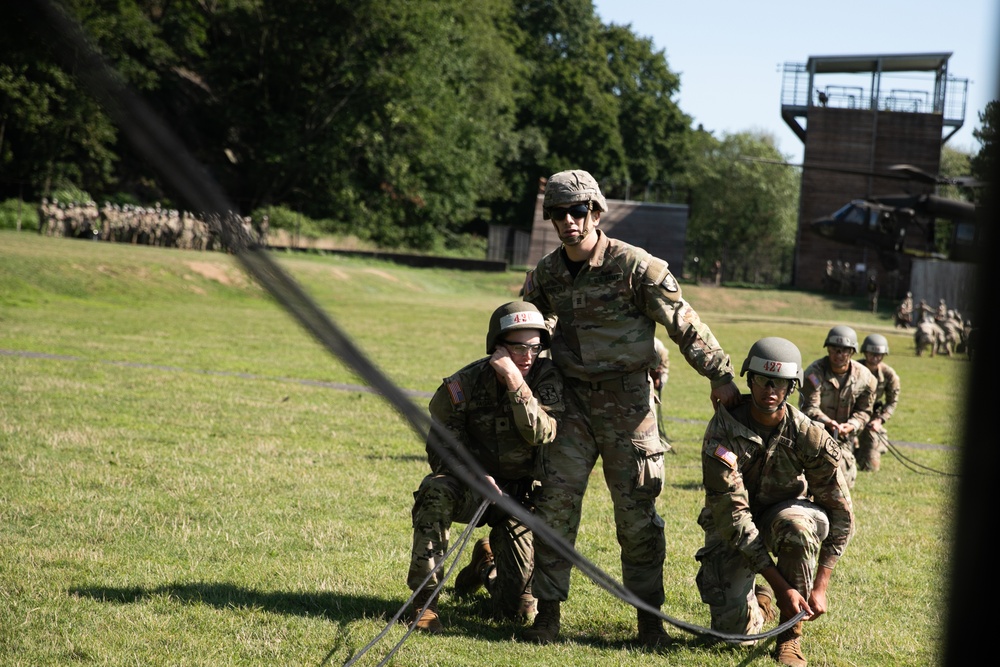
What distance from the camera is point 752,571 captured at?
605 centimetres

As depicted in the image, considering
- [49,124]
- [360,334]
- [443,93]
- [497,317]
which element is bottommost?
[360,334]

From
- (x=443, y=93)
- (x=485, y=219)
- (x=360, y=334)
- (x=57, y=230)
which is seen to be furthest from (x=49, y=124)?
(x=485, y=219)

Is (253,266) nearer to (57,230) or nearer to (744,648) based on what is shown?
(744,648)

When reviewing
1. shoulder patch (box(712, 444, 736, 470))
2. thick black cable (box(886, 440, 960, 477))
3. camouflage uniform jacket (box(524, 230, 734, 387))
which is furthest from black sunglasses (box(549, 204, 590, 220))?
thick black cable (box(886, 440, 960, 477))

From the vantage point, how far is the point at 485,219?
3012 inches

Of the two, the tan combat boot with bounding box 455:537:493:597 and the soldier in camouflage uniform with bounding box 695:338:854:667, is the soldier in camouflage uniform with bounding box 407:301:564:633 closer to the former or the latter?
the tan combat boot with bounding box 455:537:493:597

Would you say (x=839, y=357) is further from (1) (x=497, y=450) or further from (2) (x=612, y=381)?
(1) (x=497, y=450)

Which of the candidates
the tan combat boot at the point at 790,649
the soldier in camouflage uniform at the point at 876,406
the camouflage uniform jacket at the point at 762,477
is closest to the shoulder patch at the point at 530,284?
the camouflage uniform jacket at the point at 762,477

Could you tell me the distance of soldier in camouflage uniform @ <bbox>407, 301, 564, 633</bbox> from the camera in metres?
6.05

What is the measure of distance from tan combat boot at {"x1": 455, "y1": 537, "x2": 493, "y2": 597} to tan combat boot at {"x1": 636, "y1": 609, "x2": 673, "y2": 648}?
1.13m

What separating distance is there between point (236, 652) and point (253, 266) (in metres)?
3.55

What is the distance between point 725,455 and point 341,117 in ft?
176

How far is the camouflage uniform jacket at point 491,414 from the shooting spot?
6.39m

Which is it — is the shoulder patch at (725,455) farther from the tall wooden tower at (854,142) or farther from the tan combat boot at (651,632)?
the tall wooden tower at (854,142)
